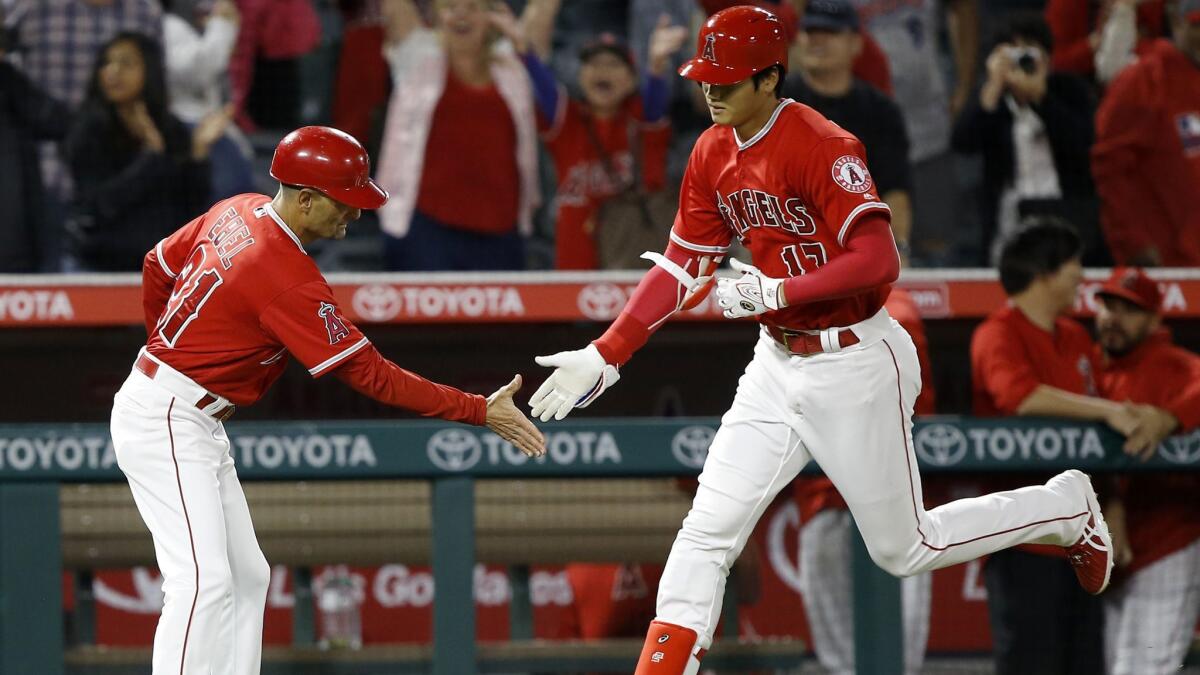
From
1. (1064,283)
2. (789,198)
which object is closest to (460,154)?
(1064,283)

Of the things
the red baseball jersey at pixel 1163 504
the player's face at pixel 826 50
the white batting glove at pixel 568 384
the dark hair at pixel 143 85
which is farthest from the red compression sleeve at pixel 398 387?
the player's face at pixel 826 50

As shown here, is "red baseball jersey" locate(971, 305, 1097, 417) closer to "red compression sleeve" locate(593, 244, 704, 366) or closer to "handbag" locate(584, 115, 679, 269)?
"red compression sleeve" locate(593, 244, 704, 366)

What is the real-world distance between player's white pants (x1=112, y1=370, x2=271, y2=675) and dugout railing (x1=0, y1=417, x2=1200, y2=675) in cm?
50

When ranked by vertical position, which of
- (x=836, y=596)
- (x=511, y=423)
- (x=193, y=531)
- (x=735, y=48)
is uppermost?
(x=735, y=48)

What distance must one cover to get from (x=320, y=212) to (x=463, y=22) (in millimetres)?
2392

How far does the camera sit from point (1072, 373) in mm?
4832

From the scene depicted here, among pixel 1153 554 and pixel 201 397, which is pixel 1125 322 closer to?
pixel 1153 554

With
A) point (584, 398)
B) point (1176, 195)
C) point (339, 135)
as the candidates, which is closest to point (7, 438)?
point (339, 135)

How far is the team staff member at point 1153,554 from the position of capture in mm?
4664

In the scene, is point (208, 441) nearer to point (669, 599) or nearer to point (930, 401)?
point (669, 599)

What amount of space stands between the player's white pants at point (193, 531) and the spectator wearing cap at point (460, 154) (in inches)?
85.2

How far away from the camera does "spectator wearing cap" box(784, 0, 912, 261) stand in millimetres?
5820

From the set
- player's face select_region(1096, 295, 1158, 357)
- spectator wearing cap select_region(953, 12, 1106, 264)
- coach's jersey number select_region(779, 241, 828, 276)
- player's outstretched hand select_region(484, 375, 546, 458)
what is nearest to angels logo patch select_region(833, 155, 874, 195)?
coach's jersey number select_region(779, 241, 828, 276)

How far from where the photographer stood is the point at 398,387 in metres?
3.65
